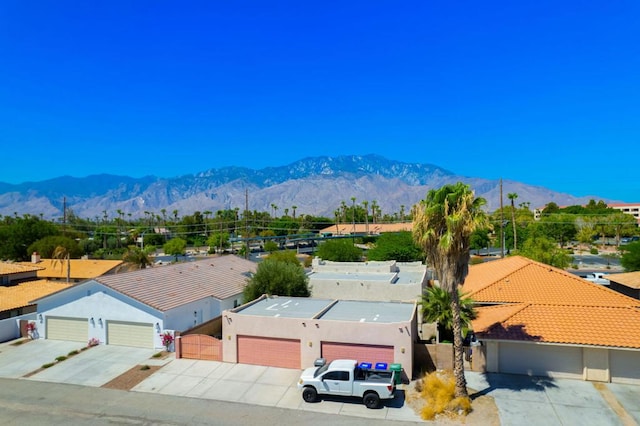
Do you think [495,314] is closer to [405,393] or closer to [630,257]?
[405,393]

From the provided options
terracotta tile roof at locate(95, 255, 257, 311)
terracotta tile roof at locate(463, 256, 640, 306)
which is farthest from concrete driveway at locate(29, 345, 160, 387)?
terracotta tile roof at locate(463, 256, 640, 306)

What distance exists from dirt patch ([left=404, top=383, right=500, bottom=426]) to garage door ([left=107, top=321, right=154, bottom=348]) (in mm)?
16057

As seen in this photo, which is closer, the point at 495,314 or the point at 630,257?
the point at 495,314

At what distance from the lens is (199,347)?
2433 cm

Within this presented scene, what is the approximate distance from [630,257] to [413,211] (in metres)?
38.0

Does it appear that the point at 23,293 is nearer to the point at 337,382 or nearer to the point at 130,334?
the point at 130,334

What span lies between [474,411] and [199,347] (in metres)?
14.7

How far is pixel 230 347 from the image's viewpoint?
939 inches

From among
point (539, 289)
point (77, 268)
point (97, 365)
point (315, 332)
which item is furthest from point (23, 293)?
point (539, 289)

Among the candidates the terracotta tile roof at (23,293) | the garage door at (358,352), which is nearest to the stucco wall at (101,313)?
the terracotta tile roof at (23,293)

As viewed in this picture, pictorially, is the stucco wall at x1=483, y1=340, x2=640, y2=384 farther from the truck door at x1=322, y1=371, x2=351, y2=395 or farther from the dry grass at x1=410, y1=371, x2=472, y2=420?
the truck door at x1=322, y1=371, x2=351, y2=395

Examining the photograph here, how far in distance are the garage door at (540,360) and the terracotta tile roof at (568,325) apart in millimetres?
644

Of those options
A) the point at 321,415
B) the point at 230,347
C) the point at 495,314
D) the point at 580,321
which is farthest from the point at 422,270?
the point at 321,415

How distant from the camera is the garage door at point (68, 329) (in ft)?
92.6
